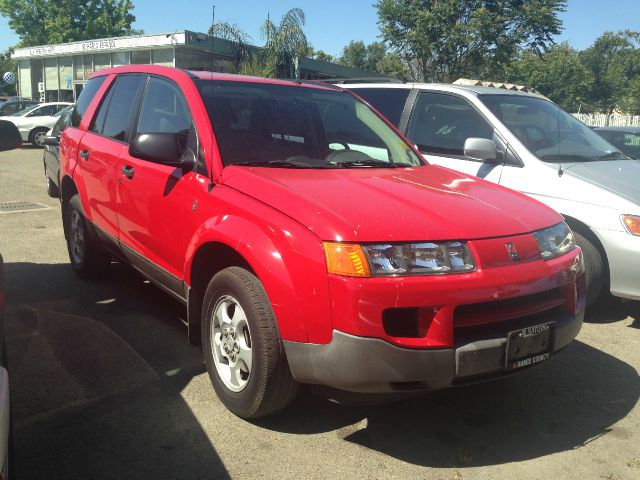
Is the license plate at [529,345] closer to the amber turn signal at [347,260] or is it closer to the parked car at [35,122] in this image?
the amber turn signal at [347,260]

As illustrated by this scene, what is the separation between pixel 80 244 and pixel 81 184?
2.01 ft

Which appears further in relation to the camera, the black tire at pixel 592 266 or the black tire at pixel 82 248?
the black tire at pixel 82 248

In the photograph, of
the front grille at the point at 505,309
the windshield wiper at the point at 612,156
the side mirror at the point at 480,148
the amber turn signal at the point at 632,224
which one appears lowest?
the front grille at the point at 505,309

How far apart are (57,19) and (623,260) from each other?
156ft

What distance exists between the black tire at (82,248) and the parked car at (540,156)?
3.04 m

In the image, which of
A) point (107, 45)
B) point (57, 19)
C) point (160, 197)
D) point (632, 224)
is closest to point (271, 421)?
point (160, 197)

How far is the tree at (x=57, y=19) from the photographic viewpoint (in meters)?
44.7

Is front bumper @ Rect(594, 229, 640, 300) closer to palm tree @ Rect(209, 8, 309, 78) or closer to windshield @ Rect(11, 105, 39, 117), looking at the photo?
palm tree @ Rect(209, 8, 309, 78)

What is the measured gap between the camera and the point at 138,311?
4.68 m

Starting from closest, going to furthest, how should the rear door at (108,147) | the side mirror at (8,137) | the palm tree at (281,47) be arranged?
the side mirror at (8,137), the rear door at (108,147), the palm tree at (281,47)

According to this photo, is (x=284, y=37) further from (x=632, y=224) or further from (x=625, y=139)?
(x=632, y=224)

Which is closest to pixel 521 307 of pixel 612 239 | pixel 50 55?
pixel 612 239

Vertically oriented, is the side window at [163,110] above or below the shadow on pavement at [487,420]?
above

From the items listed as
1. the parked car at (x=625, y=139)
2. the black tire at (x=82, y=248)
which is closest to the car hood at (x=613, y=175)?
the parked car at (x=625, y=139)
